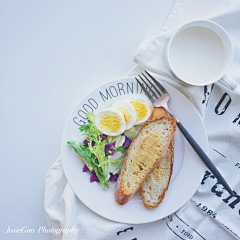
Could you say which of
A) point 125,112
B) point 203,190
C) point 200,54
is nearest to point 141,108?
point 125,112

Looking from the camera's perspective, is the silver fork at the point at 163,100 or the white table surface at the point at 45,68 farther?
the white table surface at the point at 45,68

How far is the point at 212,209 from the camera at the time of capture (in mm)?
1987

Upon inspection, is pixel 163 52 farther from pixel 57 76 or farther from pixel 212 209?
pixel 212 209

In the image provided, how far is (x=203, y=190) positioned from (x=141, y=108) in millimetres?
758

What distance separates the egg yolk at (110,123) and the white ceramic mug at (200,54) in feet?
1.61

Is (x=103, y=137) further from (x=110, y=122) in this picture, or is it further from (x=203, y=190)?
(x=203, y=190)

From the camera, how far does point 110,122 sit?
6.00 feet

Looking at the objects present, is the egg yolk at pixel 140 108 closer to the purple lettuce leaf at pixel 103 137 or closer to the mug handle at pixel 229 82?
the purple lettuce leaf at pixel 103 137

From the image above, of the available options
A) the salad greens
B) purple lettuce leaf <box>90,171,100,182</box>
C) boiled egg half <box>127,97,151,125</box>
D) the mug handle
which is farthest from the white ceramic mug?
purple lettuce leaf <box>90,171,100,182</box>

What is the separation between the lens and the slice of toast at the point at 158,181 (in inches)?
74.5

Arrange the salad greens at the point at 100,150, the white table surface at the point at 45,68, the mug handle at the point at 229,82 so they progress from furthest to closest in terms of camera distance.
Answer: the white table surface at the point at 45,68
the salad greens at the point at 100,150
the mug handle at the point at 229,82

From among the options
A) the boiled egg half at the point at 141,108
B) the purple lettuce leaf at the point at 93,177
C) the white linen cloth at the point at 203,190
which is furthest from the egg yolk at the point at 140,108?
the purple lettuce leaf at the point at 93,177

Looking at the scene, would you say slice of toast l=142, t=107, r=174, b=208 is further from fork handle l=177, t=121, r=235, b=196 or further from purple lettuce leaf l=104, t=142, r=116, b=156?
purple lettuce leaf l=104, t=142, r=116, b=156

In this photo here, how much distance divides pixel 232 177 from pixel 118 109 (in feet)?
3.20
